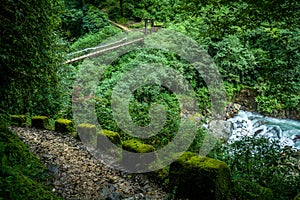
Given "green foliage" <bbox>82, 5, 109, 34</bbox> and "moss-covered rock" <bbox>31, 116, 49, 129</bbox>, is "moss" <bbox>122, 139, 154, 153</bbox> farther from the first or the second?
"green foliage" <bbox>82, 5, 109, 34</bbox>

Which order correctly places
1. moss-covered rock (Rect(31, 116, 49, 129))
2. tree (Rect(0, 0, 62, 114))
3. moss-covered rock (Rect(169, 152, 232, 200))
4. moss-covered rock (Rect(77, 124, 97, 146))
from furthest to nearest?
moss-covered rock (Rect(31, 116, 49, 129)) → moss-covered rock (Rect(77, 124, 97, 146)) → moss-covered rock (Rect(169, 152, 232, 200)) → tree (Rect(0, 0, 62, 114))

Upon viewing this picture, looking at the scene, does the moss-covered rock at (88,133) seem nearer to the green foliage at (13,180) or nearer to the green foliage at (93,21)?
the green foliage at (13,180)

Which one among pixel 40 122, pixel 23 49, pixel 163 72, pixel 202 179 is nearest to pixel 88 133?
pixel 40 122

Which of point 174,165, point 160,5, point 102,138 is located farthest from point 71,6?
point 174,165

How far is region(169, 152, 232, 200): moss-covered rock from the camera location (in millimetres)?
4172

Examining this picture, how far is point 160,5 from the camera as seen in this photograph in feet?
73.7

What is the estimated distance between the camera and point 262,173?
5.05 m

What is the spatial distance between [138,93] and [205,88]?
4937mm

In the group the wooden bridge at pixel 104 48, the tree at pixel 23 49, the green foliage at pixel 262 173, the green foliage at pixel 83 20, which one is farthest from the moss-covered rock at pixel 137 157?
the green foliage at pixel 83 20

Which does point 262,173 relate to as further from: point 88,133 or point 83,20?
point 83,20

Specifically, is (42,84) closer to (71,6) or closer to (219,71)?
(219,71)

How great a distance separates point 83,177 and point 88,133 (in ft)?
5.93

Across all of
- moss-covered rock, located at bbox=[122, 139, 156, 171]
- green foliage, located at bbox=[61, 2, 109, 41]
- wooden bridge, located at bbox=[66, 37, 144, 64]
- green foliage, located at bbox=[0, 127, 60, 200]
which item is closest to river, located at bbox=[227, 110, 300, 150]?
moss-covered rock, located at bbox=[122, 139, 156, 171]

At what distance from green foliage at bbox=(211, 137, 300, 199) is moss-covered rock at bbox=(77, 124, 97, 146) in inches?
109
